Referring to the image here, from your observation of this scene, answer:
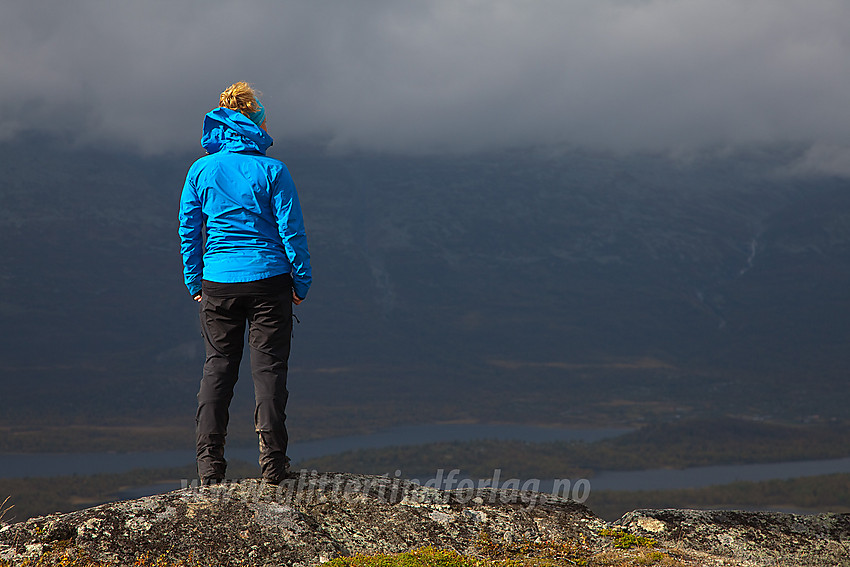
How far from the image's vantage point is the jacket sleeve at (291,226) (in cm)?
611

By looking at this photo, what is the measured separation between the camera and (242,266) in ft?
20.0

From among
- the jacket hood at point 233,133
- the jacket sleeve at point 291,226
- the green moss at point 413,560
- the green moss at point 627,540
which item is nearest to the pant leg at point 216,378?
the jacket sleeve at point 291,226

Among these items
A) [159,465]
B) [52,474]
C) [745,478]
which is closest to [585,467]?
[745,478]

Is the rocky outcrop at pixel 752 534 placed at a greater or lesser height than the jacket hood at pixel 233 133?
lesser

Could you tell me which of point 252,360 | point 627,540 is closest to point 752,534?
point 627,540

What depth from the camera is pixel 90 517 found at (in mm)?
Result: 5289

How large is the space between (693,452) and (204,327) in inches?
7967

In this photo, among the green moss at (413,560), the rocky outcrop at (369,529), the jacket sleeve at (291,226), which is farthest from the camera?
the jacket sleeve at (291,226)

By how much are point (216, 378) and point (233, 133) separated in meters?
2.11

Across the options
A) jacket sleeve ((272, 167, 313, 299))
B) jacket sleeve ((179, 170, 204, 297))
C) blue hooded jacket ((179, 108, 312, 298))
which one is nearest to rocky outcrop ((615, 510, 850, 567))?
jacket sleeve ((272, 167, 313, 299))

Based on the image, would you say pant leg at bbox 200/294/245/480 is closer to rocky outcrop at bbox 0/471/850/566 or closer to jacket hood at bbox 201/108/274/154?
rocky outcrop at bbox 0/471/850/566

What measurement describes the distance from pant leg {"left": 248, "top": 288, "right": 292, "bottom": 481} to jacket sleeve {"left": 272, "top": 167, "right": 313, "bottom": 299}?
0.75ft

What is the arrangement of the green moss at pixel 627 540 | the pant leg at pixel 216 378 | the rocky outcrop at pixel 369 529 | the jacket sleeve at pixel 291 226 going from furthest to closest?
the pant leg at pixel 216 378 < the jacket sleeve at pixel 291 226 < the green moss at pixel 627 540 < the rocky outcrop at pixel 369 529

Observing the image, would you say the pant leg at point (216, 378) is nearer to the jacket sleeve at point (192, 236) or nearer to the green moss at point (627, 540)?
the jacket sleeve at point (192, 236)
